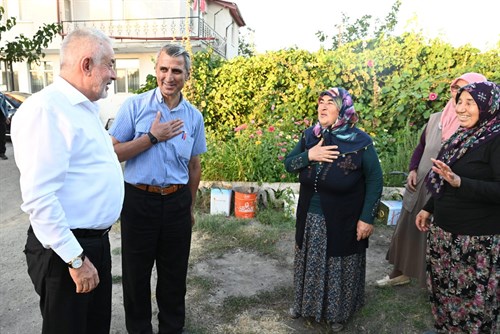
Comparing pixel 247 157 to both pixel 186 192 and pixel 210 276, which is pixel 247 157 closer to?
pixel 210 276

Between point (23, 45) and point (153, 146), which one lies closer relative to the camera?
point (153, 146)

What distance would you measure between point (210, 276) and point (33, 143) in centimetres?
267

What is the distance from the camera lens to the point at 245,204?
209 inches

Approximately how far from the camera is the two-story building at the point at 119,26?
16.8 m

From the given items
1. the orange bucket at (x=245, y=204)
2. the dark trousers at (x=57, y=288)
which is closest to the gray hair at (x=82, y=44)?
the dark trousers at (x=57, y=288)

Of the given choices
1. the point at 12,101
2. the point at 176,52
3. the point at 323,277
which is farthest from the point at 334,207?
the point at 12,101

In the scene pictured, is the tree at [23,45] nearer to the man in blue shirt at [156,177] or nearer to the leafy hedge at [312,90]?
the leafy hedge at [312,90]

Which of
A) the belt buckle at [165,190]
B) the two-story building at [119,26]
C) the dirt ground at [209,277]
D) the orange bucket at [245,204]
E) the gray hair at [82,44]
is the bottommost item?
the dirt ground at [209,277]

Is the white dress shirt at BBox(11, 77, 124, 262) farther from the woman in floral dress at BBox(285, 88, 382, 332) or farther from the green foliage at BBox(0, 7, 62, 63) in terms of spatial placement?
the green foliage at BBox(0, 7, 62, 63)

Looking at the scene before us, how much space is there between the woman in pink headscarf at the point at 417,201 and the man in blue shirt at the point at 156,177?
1.88m

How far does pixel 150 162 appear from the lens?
2475mm

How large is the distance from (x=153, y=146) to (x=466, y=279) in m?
2.22

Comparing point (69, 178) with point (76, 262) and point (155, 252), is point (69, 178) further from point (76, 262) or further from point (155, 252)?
point (155, 252)

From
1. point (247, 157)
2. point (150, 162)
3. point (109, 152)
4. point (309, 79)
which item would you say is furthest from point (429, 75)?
point (109, 152)
